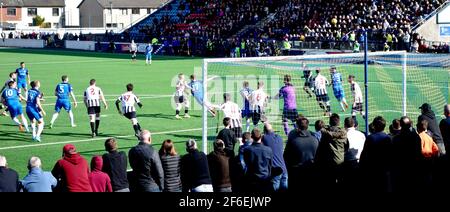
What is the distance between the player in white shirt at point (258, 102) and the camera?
2130 cm

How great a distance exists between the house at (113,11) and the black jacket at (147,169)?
99.3 meters

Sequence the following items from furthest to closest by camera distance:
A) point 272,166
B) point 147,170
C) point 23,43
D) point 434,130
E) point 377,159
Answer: point 23,43, point 434,130, point 272,166, point 377,159, point 147,170

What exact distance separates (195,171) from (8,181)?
9.33ft

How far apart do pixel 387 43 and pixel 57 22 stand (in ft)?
267

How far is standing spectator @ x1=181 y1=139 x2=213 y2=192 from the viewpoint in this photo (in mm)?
12078

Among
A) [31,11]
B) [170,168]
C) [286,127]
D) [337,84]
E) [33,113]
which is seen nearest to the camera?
[170,168]

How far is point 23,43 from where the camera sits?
79188mm

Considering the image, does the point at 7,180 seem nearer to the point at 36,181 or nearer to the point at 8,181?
the point at 8,181

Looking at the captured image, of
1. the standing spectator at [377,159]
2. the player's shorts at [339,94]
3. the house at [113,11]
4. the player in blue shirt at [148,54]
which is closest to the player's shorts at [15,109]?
the player's shorts at [339,94]

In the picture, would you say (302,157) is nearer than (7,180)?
No

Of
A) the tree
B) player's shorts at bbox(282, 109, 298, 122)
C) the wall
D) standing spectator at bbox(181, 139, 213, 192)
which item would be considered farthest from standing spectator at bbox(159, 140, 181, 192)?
the tree

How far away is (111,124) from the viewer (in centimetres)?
2527

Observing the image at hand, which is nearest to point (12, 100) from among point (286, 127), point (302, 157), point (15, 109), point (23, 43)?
point (15, 109)

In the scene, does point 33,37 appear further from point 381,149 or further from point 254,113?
point 381,149
